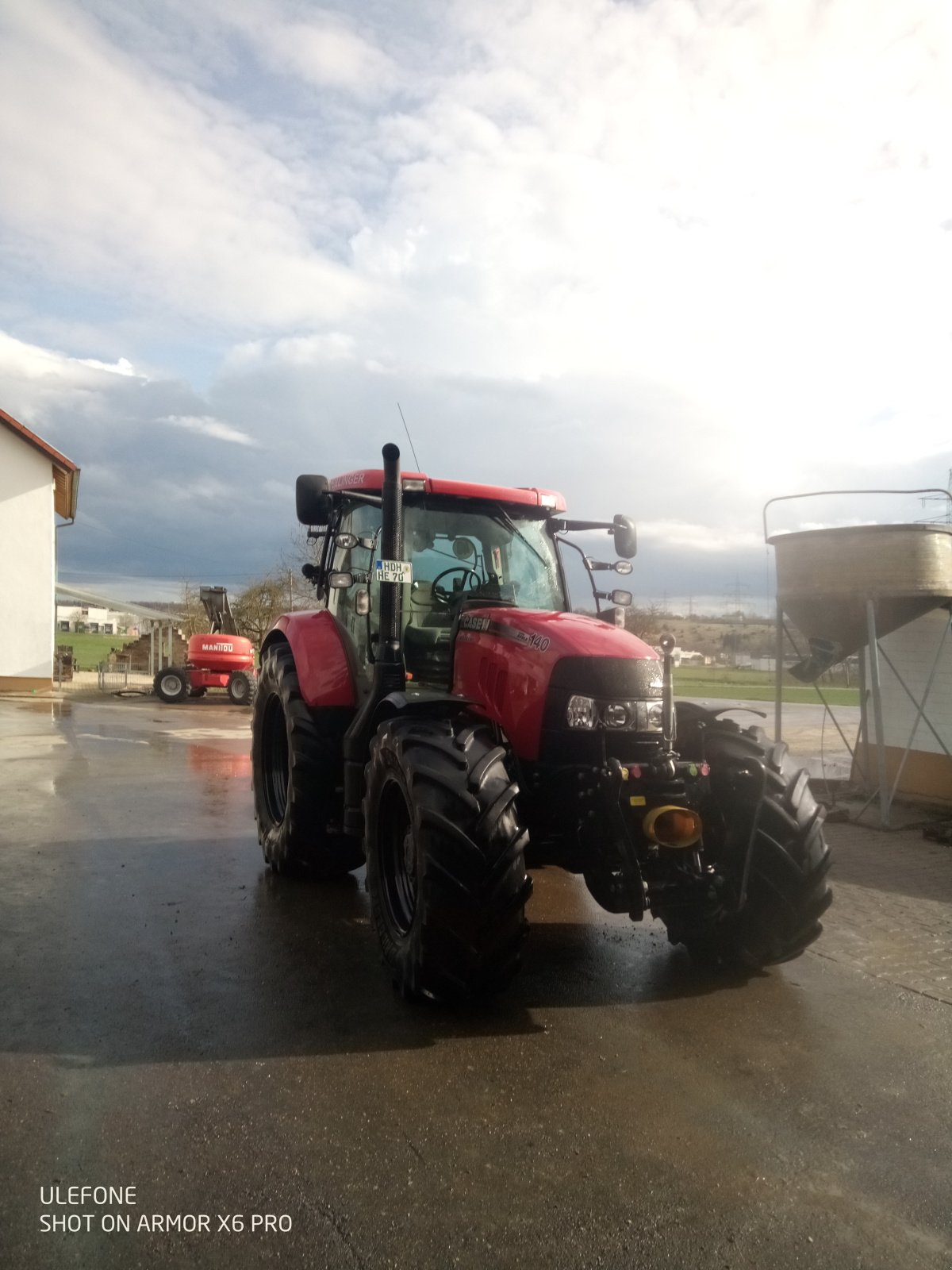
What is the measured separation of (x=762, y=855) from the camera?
4328 millimetres

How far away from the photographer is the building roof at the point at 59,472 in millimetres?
25328

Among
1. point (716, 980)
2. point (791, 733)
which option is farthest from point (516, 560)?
point (791, 733)

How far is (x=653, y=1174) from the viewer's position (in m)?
2.88

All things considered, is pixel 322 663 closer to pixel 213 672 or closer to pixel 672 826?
pixel 672 826

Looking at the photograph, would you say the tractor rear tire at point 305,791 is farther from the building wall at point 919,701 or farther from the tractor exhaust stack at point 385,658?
the building wall at point 919,701

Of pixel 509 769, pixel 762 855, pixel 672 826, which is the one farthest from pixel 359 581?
pixel 762 855

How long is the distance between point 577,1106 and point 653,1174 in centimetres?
47

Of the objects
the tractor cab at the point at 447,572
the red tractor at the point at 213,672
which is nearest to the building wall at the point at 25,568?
the red tractor at the point at 213,672

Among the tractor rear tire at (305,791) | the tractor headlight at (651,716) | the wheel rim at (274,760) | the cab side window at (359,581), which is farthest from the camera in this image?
the wheel rim at (274,760)

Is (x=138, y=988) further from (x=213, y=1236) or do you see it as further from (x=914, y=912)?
(x=914, y=912)

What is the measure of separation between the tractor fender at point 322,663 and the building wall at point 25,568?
72.1 ft

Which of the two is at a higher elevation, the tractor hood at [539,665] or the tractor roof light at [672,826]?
the tractor hood at [539,665]

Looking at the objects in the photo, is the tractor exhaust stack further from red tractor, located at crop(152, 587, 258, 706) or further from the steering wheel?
red tractor, located at crop(152, 587, 258, 706)

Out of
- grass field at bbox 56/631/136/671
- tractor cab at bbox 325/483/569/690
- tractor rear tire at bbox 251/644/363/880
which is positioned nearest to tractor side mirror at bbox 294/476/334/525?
tractor cab at bbox 325/483/569/690
